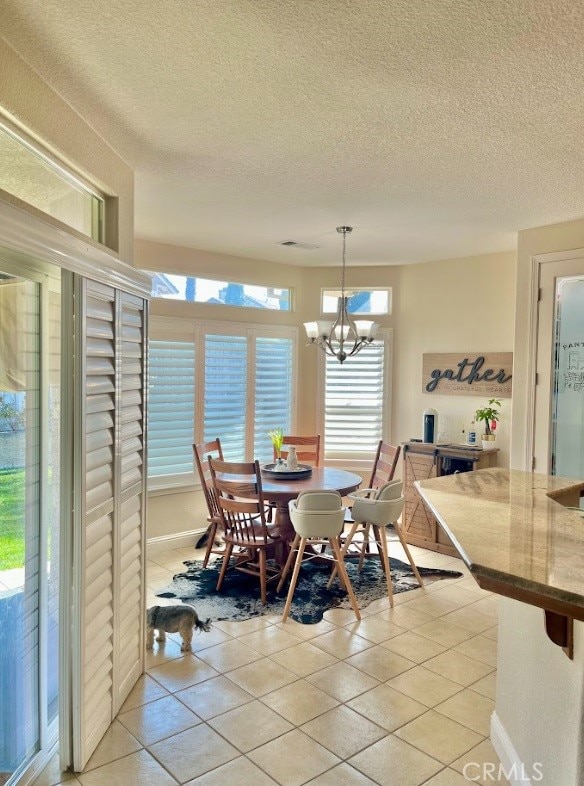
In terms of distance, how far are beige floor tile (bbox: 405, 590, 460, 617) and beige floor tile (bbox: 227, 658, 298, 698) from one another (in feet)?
4.17

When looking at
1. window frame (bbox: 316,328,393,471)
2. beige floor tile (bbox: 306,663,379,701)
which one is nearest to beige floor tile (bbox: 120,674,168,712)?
beige floor tile (bbox: 306,663,379,701)

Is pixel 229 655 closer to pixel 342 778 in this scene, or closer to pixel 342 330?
pixel 342 778

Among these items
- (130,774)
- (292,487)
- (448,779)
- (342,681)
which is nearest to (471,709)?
(448,779)

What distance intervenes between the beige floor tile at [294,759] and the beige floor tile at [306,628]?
1009 millimetres

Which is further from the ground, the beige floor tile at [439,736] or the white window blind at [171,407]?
the white window blind at [171,407]

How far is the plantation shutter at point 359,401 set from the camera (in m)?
6.18

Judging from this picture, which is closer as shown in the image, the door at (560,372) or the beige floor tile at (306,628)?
the beige floor tile at (306,628)

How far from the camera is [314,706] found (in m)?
2.88

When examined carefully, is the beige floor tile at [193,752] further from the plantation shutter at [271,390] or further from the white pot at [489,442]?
the white pot at [489,442]

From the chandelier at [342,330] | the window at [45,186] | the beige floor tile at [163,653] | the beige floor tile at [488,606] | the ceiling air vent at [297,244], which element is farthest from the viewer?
the ceiling air vent at [297,244]

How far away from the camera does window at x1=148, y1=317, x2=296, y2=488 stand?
16.9ft

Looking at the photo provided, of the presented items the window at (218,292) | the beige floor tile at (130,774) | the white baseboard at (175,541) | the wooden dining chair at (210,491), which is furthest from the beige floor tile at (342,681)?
the window at (218,292)

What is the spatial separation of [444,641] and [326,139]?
3012mm

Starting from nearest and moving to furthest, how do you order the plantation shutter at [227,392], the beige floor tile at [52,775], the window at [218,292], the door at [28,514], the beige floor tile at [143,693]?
1. the door at [28,514]
2. the beige floor tile at [52,775]
3. the beige floor tile at [143,693]
4. the window at [218,292]
5. the plantation shutter at [227,392]
